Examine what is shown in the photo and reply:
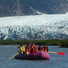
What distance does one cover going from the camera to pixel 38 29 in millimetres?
47656

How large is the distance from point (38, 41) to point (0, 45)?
4606 mm

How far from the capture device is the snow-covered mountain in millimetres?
47094

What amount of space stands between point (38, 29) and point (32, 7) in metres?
65.4

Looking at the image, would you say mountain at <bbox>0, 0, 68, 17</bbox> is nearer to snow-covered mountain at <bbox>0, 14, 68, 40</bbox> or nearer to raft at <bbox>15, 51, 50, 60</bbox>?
snow-covered mountain at <bbox>0, 14, 68, 40</bbox>

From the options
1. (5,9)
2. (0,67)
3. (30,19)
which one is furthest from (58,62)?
(5,9)

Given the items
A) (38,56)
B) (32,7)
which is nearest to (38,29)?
(38,56)

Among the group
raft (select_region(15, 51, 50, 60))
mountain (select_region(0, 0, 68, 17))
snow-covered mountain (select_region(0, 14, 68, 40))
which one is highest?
mountain (select_region(0, 0, 68, 17))

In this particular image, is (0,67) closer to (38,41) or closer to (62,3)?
(38,41)

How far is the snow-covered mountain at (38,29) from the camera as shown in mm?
47094

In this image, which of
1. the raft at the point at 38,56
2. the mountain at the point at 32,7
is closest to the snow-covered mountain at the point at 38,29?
the raft at the point at 38,56

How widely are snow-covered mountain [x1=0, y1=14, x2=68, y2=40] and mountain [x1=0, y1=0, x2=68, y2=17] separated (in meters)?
54.9

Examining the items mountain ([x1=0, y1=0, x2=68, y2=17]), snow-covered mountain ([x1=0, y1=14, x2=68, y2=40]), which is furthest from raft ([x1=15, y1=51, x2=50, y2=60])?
mountain ([x1=0, y1=0, x2=68, y2=17])

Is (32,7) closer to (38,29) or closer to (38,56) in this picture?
(38,29)

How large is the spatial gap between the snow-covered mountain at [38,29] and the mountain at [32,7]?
54910 millimetres
